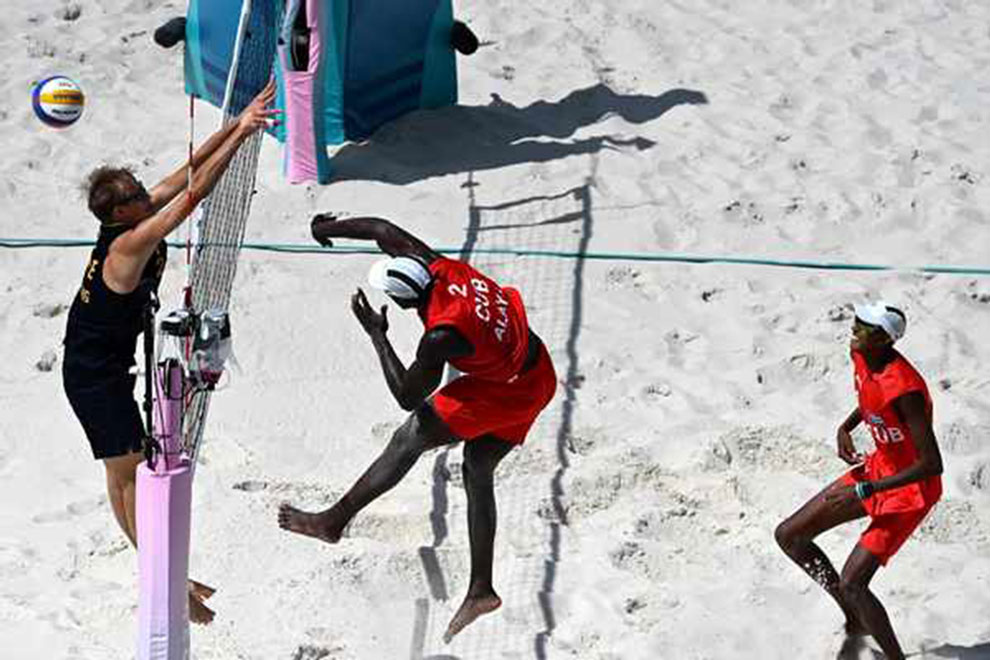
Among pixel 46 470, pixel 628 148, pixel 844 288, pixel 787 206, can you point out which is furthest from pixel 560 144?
pixel 46 470

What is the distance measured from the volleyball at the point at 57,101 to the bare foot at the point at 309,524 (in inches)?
61.6

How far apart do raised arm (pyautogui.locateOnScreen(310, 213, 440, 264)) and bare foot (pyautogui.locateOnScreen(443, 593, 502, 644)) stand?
3.70 ft

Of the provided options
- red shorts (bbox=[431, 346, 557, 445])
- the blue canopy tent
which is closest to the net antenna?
the blue canopy tent

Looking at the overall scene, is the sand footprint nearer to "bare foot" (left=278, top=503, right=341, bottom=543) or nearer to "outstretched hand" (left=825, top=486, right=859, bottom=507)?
"bare foot" (left=278, top=503, right=341, bottom=543)

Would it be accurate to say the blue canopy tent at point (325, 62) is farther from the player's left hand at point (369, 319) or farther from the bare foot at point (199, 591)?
the bare foot at point (199, 591)

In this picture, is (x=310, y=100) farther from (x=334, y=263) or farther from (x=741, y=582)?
(x=741, y=582)

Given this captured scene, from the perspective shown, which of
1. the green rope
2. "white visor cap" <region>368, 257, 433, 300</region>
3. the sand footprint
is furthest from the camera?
the green rope

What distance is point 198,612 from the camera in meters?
5.27

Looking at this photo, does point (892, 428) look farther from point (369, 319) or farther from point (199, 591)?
point (199, 591)

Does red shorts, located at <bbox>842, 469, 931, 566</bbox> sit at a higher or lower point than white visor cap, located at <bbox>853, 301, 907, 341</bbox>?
lower

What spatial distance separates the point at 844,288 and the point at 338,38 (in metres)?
2.90

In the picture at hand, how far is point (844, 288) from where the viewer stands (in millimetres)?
7492

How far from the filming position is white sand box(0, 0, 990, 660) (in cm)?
550

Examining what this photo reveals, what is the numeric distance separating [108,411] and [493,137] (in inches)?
162
